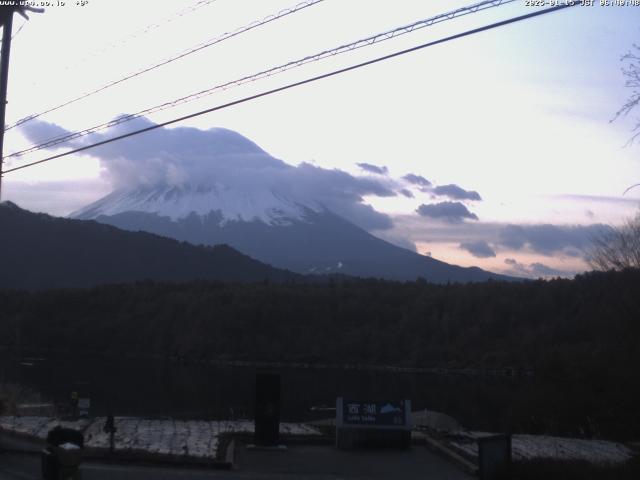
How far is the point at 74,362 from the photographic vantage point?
86.3 meters

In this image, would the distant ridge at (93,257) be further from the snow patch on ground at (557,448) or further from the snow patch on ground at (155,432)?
the snow patch on ground at (557,448)

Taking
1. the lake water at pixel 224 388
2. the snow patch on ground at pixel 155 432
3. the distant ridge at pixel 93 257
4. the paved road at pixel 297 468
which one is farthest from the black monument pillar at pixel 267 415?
the distant ridge at pixel 93 257

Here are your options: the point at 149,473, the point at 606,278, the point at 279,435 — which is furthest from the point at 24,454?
the point at 606,278

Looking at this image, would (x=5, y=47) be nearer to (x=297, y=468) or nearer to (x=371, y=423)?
(x=297, y=468)

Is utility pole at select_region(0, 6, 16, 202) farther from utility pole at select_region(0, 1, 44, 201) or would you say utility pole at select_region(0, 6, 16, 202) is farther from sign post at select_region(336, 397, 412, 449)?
sign post at select_region(336, 397, 412, 449)

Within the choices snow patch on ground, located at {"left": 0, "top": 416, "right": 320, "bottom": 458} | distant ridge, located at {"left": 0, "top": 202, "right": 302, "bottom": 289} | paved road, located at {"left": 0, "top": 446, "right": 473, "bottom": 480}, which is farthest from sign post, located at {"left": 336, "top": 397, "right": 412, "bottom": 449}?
distant ridge, located at {"left": 0, "top": 202, "right": 302, "bottom": 289}

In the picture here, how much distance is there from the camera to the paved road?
592 inches

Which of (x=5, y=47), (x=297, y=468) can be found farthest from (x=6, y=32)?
(x=297, y=468)

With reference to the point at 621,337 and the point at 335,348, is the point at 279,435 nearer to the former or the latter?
the point at 621,337

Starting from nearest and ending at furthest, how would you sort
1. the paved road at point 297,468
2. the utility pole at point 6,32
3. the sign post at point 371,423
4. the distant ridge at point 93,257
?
the paved road at point 297,468 < the sign post at point 371,423 < the utility pole at point 6,32 < the distant ridge at point 93,257

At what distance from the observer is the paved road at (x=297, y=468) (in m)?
15.0

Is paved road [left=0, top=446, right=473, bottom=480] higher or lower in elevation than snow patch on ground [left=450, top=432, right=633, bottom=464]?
lower

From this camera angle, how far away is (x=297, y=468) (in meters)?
16.2

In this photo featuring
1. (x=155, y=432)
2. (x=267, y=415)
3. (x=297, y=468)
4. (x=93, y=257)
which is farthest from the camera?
(x=93, y=257)
